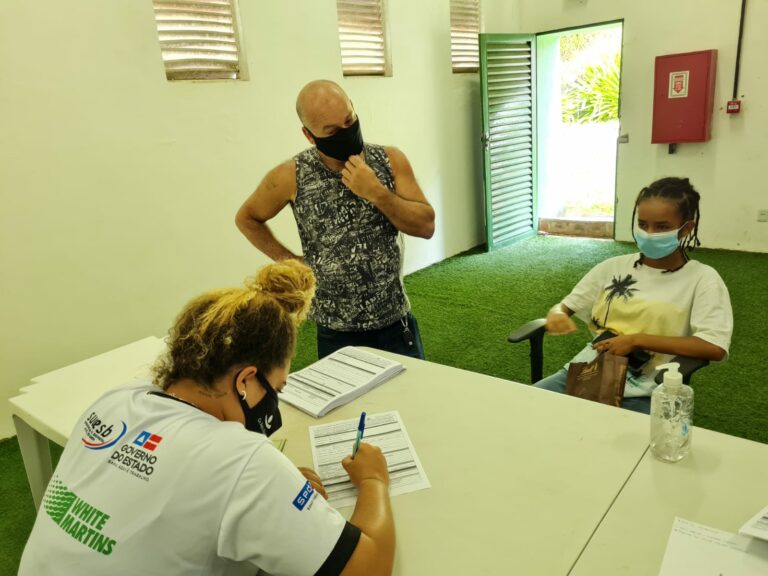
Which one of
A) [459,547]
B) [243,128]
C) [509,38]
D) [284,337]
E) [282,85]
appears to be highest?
[509,38]

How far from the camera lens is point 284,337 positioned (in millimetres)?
933

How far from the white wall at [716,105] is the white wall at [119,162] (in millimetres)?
2440

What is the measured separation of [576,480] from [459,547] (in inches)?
11.1

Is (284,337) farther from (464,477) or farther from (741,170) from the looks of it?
(741,170)

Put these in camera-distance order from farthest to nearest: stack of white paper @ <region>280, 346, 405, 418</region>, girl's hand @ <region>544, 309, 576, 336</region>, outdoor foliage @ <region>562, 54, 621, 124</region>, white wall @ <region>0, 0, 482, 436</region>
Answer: outdoor foliage @ <region>562, 54, 621, 124</region>, white wall @ <region>0, 0, 482, 436</region>, girl's hand @ <region>544, 309, 576, 336</region>, stack of white paper @ <region>280, 346, 405, 418</region>

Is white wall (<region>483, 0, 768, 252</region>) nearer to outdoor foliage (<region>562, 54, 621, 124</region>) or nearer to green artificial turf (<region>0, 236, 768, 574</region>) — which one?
green artificial turf (<region>0, 236, 768, 574</region>)

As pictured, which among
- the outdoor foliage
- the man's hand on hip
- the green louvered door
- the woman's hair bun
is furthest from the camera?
the outdoor foliage

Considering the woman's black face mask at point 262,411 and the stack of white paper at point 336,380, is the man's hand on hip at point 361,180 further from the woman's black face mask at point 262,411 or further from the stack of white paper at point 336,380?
the woman's black face mask at point 262,411

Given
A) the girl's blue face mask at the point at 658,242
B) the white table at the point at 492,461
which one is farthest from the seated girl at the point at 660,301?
the white table at the point at 492,461

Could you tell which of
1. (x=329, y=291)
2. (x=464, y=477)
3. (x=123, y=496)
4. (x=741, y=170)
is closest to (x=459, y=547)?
(x=464, y=477)

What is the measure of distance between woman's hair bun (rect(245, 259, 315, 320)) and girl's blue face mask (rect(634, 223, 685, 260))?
113 cm

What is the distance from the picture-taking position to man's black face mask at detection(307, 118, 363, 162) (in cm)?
165

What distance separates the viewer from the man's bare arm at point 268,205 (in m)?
1.77

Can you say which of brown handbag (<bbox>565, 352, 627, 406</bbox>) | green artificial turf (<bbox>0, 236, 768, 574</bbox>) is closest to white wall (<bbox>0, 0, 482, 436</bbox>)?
green artificial turf (<bbox>0, 236, 768, 574</bbox>)
